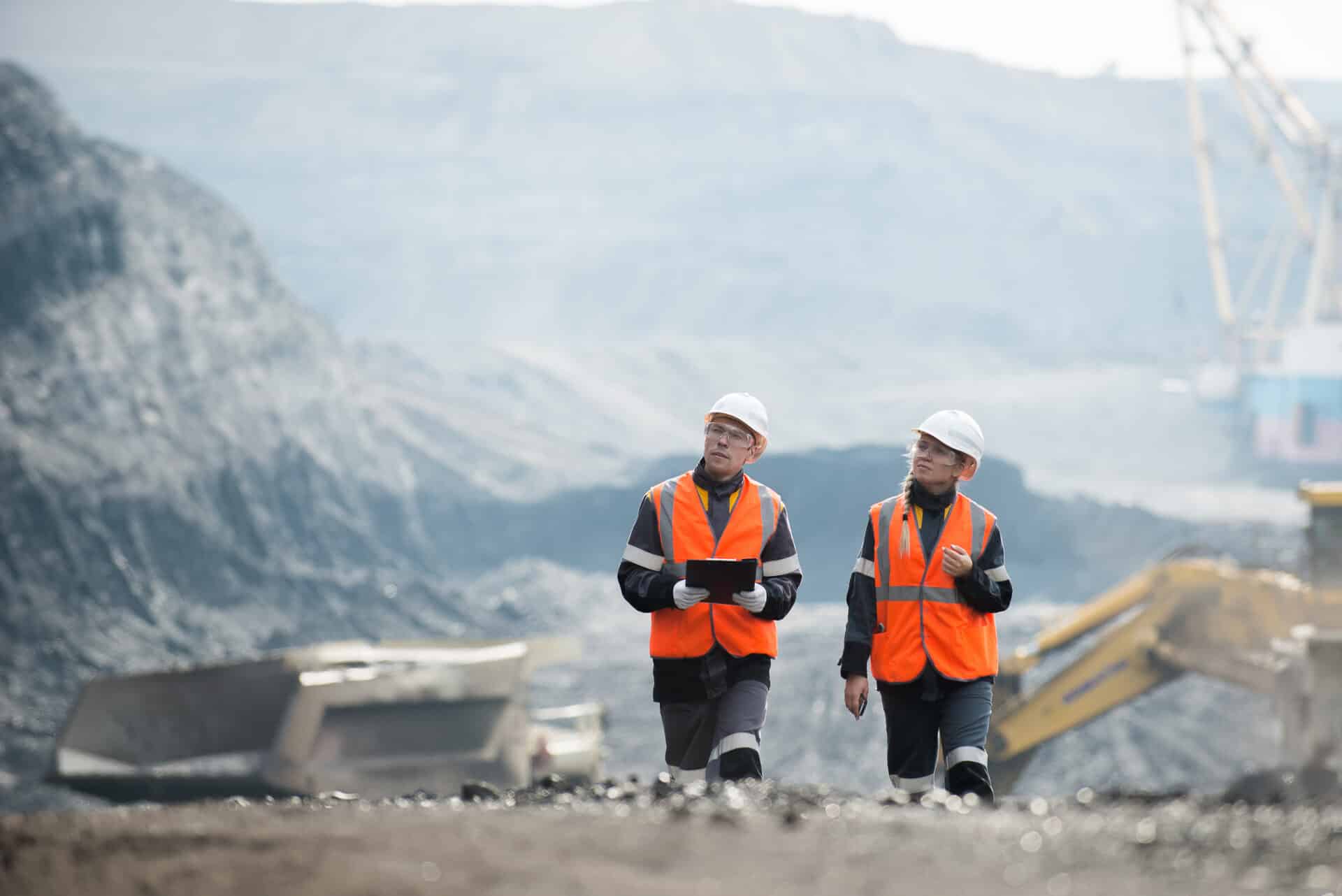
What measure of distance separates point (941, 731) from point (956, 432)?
75 centimetres

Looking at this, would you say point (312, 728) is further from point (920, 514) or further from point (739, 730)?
point (920, 514)

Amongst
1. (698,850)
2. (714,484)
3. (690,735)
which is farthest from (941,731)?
(698,850)

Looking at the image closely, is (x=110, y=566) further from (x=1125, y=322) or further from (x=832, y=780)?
(x=1125, y=322)

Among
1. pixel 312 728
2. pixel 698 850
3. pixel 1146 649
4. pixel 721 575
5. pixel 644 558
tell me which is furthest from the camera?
Answer: pixel 312 728

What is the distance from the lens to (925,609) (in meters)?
4.17

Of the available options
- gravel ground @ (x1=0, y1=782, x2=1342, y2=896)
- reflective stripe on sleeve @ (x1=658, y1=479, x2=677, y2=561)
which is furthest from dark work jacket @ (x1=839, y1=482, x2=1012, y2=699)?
gravel ground @ (x1=0, y1=782, x2=1342, y2=896)

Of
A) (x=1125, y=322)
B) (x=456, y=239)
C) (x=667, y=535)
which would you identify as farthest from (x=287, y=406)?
(x=1125, y=322)

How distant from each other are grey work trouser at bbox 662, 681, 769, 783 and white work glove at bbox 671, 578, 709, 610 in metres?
0.27

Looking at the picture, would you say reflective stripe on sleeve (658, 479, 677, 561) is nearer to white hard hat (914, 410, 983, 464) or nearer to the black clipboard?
the black clipboard

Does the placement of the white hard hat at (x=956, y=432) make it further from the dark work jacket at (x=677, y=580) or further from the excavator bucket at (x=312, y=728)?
the excavator bucket at (x=312, y=728)

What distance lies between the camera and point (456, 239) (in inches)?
2776

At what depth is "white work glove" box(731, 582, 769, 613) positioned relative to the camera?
417cm

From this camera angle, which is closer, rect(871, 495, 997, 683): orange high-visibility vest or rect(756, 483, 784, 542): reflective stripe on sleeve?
rect(871, 495, 997, 683): orange high-visibility vest

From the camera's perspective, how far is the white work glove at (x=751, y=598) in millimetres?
4172
